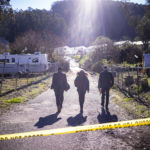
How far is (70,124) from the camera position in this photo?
6629mm

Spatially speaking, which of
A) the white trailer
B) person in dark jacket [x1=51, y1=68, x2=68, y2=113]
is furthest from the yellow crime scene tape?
the white trailer

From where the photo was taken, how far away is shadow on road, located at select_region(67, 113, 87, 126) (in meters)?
6.72

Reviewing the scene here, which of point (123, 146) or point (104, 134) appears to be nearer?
point (123, 146)

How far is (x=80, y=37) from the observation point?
444ft

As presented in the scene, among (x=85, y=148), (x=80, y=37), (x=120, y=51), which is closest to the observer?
(x=85, y=148)

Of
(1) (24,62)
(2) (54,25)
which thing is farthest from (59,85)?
(2) (54,25)

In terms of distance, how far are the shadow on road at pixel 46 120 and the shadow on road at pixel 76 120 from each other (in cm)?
44

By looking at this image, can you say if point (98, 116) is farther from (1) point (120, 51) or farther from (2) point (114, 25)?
(2) point (114, 25)

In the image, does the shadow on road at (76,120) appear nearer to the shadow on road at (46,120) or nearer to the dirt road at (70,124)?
the dirt road at (70,124)

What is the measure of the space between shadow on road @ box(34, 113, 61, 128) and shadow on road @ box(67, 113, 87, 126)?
1.45 ft

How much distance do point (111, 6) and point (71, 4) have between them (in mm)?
35671

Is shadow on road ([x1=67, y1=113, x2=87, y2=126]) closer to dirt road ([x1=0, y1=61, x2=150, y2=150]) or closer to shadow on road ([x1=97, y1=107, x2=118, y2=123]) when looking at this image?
dirt road ([x1=0, y1=61, x2=150, y2=150])

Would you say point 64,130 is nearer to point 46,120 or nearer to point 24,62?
point 46,120

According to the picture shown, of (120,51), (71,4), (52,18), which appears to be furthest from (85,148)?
(71,4)
